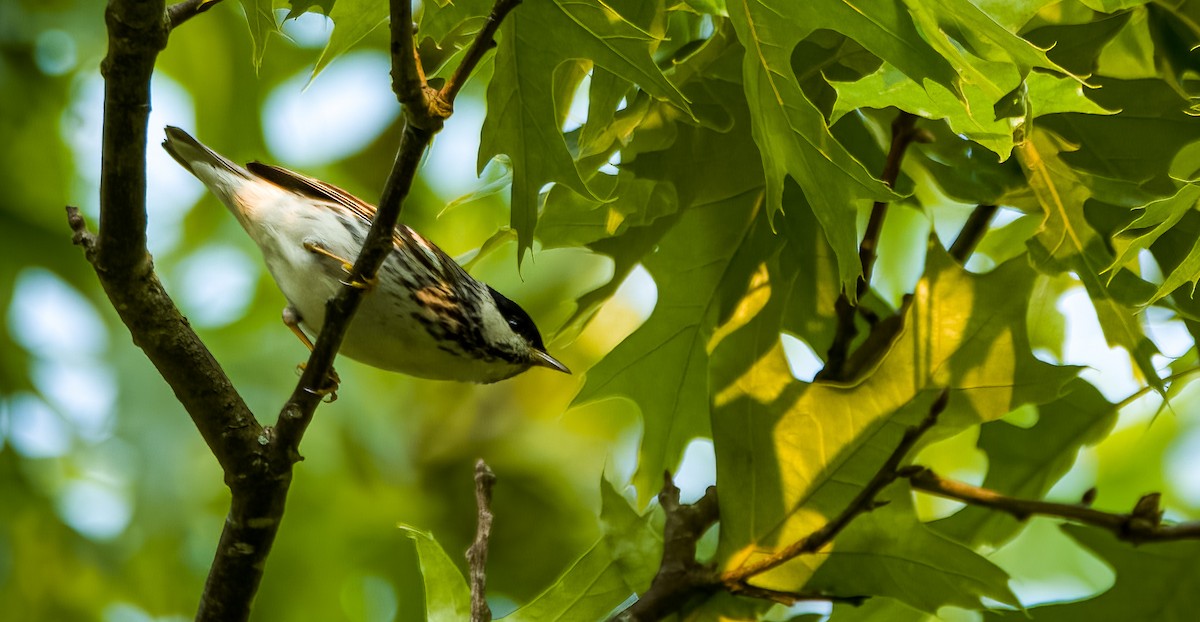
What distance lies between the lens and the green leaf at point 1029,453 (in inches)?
86.1

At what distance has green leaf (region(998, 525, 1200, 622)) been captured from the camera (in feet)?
7.14

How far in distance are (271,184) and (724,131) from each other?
5.05 feet

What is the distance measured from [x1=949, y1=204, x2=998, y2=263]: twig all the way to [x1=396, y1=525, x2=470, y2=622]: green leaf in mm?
1138

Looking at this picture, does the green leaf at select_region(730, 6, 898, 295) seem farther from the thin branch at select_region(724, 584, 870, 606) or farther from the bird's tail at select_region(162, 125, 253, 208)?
the bird's tail at select_region(162, 125, 253, 208)

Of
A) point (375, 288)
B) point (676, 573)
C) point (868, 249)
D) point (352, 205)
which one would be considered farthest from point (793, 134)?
point (352, 205)

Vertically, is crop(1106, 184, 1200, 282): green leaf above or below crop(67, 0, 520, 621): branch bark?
below

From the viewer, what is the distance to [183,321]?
5.89ft

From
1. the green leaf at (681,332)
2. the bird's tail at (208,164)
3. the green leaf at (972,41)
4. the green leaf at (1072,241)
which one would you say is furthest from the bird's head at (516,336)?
the green leaf at (972,41)

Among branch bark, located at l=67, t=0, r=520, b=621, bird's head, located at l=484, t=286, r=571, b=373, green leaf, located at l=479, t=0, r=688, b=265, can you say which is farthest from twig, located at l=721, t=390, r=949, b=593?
bird's head, located at l=484, t=286, r=571, b=373

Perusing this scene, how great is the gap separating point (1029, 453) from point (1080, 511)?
0.30m

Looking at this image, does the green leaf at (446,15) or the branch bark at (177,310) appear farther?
the green leaf at (446,15)

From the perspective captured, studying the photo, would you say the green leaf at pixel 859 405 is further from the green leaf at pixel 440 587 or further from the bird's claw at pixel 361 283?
the bird's claw at pixel 361 283

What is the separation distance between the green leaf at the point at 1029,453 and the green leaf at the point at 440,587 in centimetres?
97

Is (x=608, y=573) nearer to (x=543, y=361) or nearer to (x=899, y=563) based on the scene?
(x=899, y=563)
